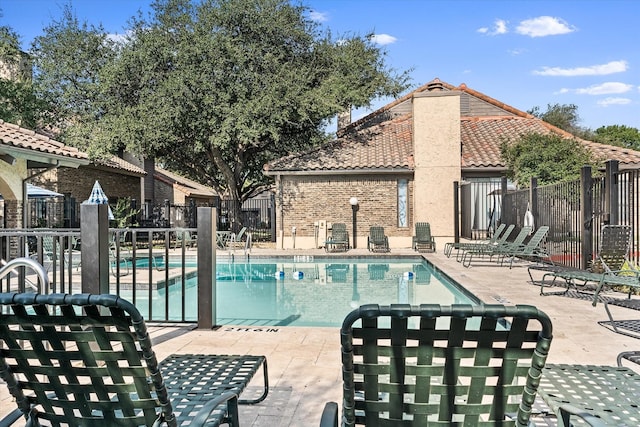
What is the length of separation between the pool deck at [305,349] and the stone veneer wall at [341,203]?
35.9ft

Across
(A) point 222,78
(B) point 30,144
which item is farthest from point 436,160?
(B) point 30,144

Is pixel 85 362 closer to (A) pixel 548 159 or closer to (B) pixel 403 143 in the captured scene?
(A) pixel 548 159

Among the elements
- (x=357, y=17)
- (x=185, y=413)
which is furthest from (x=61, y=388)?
(x=357, y=17)

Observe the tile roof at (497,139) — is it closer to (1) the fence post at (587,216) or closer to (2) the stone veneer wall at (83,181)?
(1) the fence post at (587,216)

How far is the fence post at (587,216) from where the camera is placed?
8.64m

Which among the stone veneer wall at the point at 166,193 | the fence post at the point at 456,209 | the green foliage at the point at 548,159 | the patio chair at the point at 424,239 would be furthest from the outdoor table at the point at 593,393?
the stone veneer wall at the point at 166,193

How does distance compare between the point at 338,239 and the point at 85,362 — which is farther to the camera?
the point at 338,239

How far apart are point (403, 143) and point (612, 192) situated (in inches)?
463

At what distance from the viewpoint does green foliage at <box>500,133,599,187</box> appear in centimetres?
1381

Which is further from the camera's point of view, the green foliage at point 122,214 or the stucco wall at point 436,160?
the green foliage at point 122,214

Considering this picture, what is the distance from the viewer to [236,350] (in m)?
4.12

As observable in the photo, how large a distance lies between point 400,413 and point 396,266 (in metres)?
12.4

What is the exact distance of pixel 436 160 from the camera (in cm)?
1702

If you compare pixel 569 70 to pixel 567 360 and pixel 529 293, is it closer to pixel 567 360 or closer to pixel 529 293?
pixel 529 293
